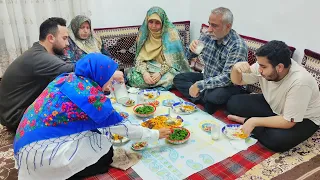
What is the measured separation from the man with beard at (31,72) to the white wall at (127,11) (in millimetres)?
1021

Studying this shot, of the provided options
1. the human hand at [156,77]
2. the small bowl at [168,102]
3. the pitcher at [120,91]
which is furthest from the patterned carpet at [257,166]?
the human hand at [156,77]

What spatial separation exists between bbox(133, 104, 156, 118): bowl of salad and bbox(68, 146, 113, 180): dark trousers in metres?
0.57

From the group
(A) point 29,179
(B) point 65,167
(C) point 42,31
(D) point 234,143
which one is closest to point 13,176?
(A) point 29,179

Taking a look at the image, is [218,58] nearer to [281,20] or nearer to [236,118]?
[236,118]

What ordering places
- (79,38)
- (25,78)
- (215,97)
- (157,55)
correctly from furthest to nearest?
(157,55)
(79,38)
(215,97)
(25,78)

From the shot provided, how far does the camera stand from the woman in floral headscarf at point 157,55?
9.63 ft

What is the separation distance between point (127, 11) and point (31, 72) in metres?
1.66

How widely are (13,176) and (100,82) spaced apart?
2.83 ft

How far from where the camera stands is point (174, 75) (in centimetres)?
298

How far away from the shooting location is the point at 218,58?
8.05ft

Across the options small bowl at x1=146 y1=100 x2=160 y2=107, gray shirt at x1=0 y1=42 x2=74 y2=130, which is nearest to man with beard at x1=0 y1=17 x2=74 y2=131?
gray shirt at x1=0 y1=42 x2=74 y2=130

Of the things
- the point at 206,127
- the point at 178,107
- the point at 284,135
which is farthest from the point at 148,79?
the point at 284,135

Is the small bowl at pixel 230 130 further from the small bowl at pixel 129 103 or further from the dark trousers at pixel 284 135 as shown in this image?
the small bowl at pixel 129 103

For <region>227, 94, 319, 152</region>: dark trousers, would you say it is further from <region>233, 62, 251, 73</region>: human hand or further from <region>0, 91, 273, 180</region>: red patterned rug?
<region>233, 62, 251, 73</region>: human hand
